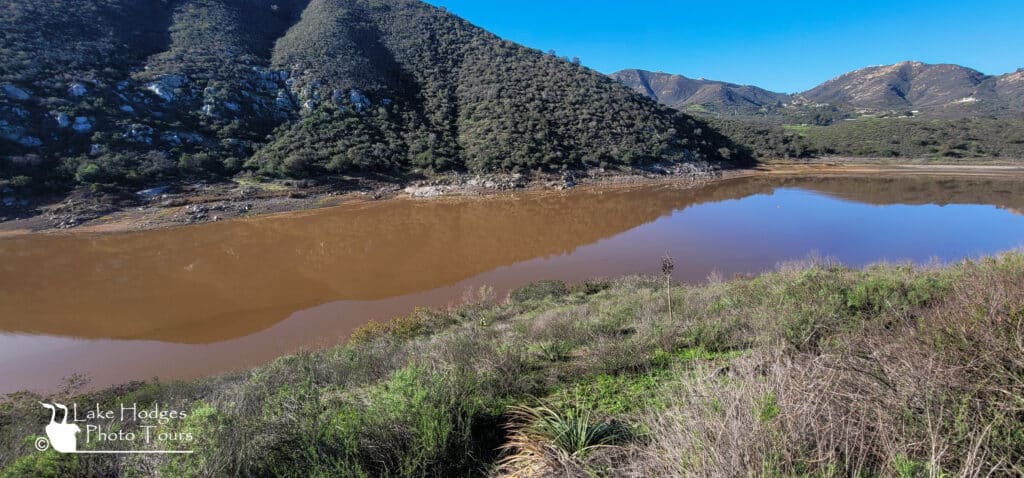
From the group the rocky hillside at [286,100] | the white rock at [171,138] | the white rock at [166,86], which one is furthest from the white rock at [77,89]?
the white rock at [171,138]

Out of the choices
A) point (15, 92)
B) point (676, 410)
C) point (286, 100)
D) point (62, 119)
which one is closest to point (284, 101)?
point (286, 100)

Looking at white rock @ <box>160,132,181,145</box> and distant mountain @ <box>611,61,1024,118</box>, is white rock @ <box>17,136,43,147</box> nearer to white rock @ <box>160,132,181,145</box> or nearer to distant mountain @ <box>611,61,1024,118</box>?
white rock @ <box>160,132,181,145</box>

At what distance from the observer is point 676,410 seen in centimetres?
274

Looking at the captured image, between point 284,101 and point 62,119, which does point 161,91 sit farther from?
point 284,101

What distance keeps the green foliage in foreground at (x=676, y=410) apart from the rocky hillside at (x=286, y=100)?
2964cm

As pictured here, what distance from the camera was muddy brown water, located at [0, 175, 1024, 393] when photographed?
37.4 ft

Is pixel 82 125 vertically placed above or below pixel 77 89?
below

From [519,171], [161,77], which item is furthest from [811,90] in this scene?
[161,77]

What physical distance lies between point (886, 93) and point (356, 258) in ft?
533

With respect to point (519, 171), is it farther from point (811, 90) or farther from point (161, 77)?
point (811, 90)

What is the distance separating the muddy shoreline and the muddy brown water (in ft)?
5.26

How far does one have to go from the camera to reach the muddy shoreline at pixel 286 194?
73.3ft

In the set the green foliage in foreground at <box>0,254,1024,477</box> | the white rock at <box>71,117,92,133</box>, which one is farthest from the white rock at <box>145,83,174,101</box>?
the green foliage in foreground at <box>0,254,1024,477</box>

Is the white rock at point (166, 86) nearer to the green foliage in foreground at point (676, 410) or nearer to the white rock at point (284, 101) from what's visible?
the white rock at point (284, 101)
